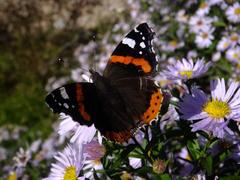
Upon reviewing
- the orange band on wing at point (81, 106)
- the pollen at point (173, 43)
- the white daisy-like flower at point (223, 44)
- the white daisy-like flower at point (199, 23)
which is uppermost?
the white daisy-like flower at point (199, 23)

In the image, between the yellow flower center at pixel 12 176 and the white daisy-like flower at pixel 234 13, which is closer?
the yellow flower center at pixel 12 176

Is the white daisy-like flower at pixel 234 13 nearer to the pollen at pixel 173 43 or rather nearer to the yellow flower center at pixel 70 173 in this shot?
the pollen at pixel 173 43

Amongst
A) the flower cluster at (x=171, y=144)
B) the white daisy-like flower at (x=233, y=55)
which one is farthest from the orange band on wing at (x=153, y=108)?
the white daisy-like flower at (x=233, y=55)

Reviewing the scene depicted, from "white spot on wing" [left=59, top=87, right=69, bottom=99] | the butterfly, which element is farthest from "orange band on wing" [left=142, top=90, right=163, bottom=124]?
"white spot on wing" [left=59, top=87, right=69, bottom=99]

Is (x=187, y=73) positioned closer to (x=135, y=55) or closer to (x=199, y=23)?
(x=135, y=55)

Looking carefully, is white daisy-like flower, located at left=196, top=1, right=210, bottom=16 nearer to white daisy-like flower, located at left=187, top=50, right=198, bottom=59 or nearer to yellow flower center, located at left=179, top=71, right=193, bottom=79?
white daisy-like flower, located at left=187, top=50, right=198, bottom=59

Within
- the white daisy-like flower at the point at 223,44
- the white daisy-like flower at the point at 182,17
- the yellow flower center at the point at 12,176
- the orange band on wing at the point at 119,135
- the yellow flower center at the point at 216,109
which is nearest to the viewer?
the orange band on wing at the point at 119,135
